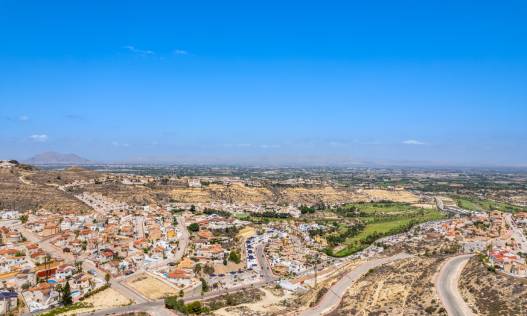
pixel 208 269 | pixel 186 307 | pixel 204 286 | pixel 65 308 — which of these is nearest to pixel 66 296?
pixel 65 308

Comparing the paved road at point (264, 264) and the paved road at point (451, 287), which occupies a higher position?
the paved road at point (451, 287)

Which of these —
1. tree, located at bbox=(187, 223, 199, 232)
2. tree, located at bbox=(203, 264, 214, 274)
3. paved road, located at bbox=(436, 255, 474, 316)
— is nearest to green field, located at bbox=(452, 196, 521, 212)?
paved road, located at bbox=(436, 255, 474, 316)

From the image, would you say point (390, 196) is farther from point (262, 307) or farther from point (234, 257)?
point (262, 307)

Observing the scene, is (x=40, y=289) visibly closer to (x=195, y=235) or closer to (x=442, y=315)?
(x=195, y=235)

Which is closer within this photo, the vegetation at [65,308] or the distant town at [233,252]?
A: the vegetation at [65,308]

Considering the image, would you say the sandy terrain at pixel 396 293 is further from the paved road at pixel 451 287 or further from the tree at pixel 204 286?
the tree at pixel 204 286

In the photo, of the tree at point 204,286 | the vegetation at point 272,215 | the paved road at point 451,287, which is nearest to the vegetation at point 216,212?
the vegetation at point 272,215

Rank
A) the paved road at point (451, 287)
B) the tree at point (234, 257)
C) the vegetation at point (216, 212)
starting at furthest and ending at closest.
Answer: the vegetation at point (216, 212) < the tree at point (234, 257) < the paved road at point (451, 287)
